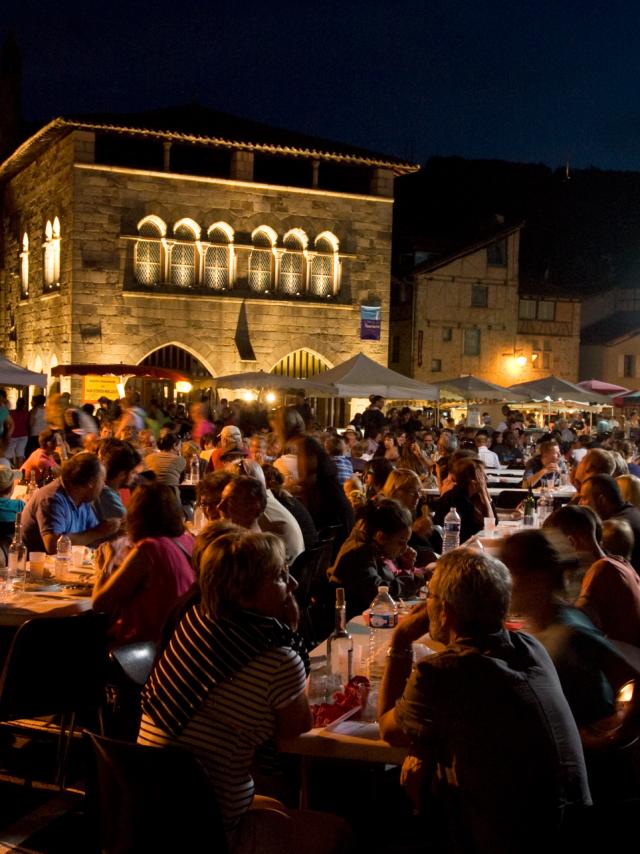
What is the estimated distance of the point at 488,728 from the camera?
2.75 metres

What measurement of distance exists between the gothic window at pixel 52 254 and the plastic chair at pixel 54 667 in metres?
23.3

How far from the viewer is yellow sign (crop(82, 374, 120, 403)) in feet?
72.7

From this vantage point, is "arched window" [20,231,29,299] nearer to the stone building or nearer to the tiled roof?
the stone building

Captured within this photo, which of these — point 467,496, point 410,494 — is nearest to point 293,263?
point 467,496

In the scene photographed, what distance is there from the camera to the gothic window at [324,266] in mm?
28156

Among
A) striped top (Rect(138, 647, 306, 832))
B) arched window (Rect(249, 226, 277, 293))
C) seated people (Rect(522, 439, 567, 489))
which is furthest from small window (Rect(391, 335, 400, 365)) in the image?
striped top (Rect(138, 647, 306, 832))

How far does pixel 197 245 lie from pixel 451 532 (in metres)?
20.1

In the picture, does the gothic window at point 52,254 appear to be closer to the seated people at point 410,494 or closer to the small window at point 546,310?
the small window at point 546,310

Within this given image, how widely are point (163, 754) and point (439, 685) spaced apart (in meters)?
0.81

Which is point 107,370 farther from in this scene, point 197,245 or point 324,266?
point 324,266

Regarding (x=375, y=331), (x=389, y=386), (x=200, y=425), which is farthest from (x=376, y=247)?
(x=200, y=425)

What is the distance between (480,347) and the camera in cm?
3641

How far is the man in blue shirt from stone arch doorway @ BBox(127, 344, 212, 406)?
1855 cm

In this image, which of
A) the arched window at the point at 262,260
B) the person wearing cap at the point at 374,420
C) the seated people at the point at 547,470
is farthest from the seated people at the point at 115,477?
the arched window at the point at 262,260
